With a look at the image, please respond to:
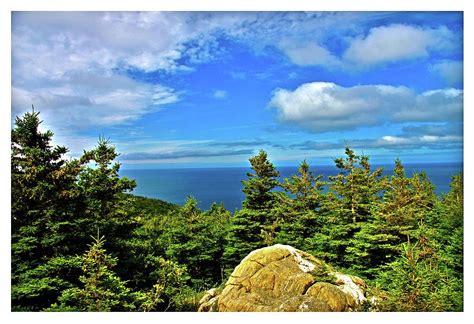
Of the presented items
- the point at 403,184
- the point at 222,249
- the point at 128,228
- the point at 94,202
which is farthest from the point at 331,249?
the point at 94,202

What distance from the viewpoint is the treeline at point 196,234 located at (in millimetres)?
5457

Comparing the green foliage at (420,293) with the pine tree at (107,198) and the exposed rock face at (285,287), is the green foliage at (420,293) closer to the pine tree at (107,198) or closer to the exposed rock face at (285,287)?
the exposed rock face at (285,287)

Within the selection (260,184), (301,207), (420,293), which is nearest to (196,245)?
(260,184)

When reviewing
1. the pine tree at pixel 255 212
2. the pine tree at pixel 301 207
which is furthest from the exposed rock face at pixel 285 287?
the pine tree at pixel 255 212

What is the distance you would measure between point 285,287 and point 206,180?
655 cm

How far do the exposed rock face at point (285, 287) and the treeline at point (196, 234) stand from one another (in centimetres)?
68

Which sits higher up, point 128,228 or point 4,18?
point 4,18

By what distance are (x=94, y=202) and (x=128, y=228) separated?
0.96 metres

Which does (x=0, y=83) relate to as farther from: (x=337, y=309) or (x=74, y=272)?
(x=337, y=309)

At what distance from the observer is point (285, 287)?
649cm

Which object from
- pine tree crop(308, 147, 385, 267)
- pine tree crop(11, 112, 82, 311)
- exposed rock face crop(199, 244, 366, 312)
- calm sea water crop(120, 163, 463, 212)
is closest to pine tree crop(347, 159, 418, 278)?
pine tree crop(308, 147, 385, 267)

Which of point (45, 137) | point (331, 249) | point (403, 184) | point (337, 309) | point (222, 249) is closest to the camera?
point (337, 309)

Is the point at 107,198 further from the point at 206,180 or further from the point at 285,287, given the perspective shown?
the point at 206,180
